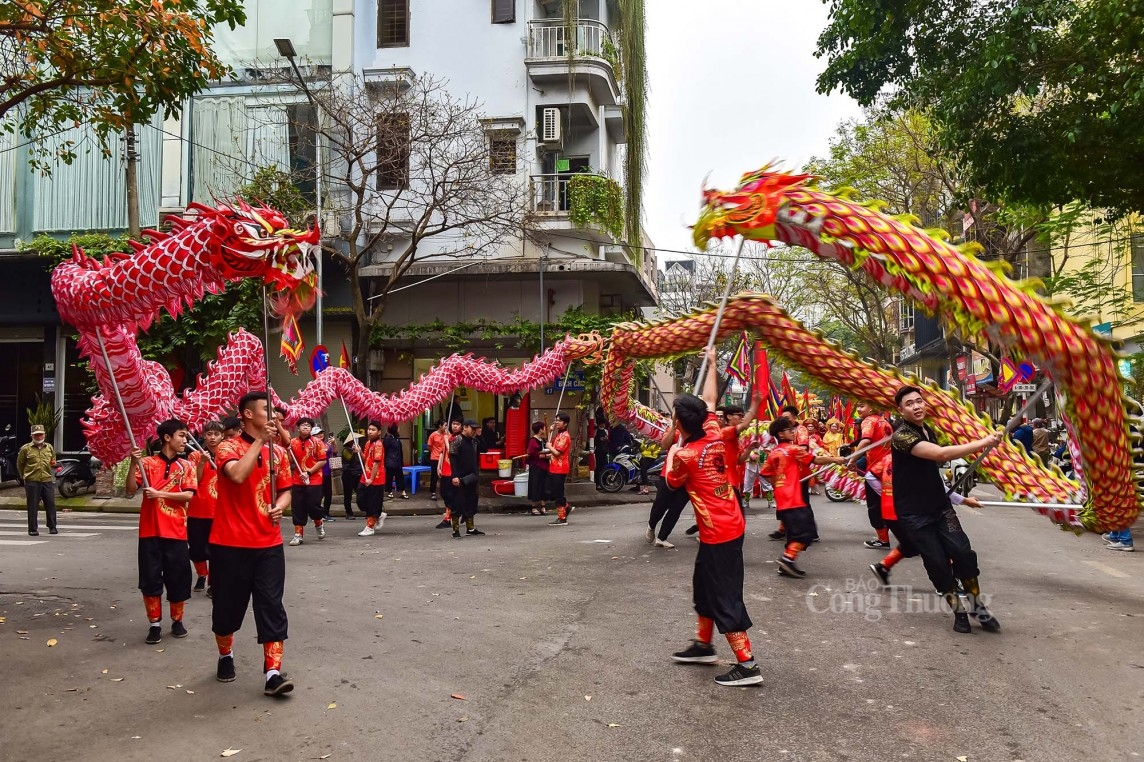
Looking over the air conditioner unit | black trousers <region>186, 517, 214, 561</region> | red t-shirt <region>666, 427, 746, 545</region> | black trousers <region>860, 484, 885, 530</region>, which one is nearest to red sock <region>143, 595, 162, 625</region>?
black trousers <region>186, 517, 214, 561</region>

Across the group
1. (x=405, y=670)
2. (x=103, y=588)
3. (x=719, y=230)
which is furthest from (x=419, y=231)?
(x=405, y=670)

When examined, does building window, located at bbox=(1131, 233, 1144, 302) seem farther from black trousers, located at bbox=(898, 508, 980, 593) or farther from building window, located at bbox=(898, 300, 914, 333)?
building window, located at bbox=(898, 300, 914, 333)

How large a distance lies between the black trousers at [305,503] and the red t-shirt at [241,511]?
655 centimetres

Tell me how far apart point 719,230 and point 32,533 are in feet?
36.0

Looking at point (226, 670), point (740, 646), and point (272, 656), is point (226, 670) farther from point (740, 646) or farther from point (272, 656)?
point (740, 646)

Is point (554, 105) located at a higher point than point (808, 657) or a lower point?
higher

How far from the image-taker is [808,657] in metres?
5.66

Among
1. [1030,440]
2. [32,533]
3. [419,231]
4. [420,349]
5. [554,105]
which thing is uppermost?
[554,105]

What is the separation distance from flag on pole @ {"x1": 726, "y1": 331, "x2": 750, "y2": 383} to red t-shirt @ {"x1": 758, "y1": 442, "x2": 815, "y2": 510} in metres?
1.16

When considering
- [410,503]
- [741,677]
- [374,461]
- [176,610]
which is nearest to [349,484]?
[410,503]

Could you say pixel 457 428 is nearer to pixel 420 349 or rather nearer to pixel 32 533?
pixel 32 533

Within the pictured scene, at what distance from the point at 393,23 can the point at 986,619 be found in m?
20.0

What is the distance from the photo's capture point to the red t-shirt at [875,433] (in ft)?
30.8

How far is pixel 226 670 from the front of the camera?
5.26 meters
